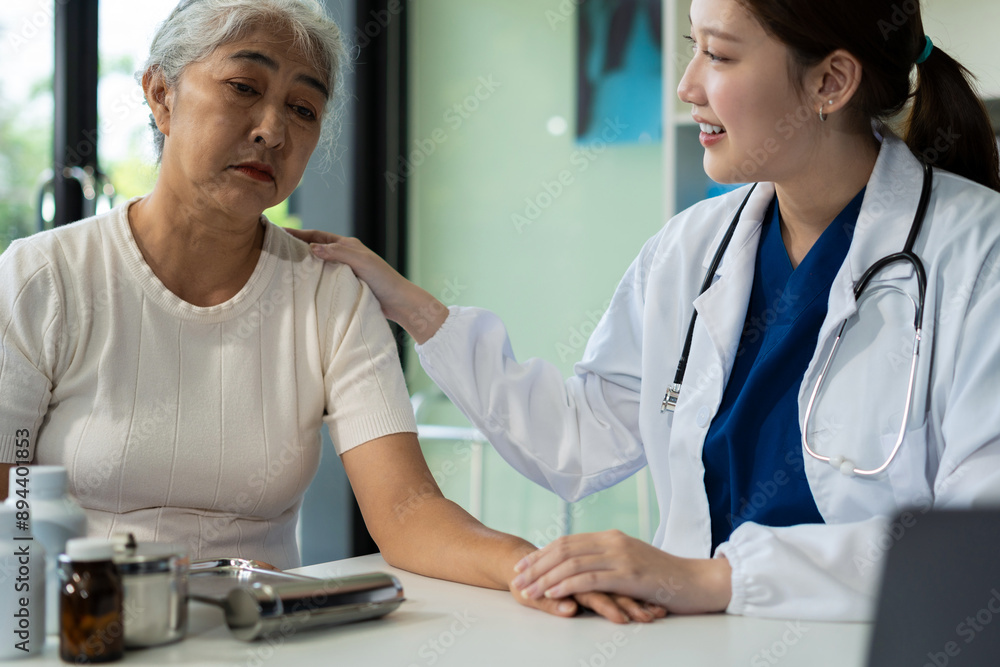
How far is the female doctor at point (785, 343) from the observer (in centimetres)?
102

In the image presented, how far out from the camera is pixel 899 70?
1367mm

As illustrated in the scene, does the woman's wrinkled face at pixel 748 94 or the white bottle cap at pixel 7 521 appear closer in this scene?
the white bottle cap at pixel 7 521

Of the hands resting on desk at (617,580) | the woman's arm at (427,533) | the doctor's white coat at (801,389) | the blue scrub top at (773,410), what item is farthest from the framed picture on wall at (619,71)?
the hands resting on desk at (617,580)

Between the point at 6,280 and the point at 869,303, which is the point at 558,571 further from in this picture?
the point at 6,280

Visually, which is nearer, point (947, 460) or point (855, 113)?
point (947, 460)

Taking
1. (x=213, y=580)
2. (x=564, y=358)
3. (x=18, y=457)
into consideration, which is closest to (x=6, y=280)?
(x=18, y=457)

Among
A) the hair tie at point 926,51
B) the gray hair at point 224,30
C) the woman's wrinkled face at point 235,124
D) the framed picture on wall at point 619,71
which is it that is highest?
the framed picture on wall at point 619,71

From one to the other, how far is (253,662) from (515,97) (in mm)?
2575

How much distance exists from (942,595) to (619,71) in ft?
8.46

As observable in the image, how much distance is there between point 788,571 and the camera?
0.98 m

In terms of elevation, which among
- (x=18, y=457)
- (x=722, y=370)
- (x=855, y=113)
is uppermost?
(x=855, y=113)

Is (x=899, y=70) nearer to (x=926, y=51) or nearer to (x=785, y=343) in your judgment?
(x=926, y=51)

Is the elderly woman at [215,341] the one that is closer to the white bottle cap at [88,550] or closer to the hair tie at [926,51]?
the white bottle cap at [88,550]

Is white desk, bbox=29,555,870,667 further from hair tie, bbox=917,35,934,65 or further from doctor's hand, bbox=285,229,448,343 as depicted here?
hair tie, bbox=917,35,934,65
